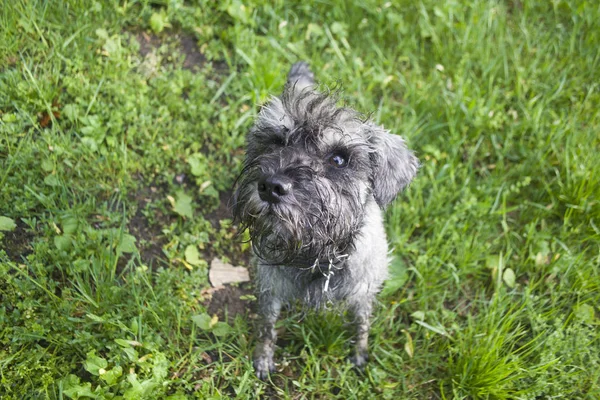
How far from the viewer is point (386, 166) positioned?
3201mm

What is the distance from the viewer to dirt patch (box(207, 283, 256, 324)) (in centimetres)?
389

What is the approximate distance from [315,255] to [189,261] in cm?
130

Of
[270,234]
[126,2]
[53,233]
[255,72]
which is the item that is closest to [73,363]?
[53,233]

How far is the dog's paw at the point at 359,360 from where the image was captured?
379 cm

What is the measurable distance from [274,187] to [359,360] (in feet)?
5.75

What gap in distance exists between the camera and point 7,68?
4160mm

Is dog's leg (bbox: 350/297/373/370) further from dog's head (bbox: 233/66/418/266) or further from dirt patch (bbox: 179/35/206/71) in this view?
dirt patch (bbox: 179/35/206/71)

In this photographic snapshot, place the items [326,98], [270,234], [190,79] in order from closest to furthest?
[270,234] → [326,98] → [190,79]

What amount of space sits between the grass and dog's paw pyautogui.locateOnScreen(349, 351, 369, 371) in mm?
106

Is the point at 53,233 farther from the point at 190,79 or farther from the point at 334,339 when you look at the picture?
the point at 334,339

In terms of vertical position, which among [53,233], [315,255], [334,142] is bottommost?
[53,233]

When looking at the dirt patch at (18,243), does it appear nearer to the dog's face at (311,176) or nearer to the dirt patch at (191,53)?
the dog's face at (311,176)

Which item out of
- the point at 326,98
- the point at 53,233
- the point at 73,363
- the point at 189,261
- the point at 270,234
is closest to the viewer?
the point at 270,234

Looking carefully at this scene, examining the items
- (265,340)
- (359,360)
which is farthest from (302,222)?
(359,360)
